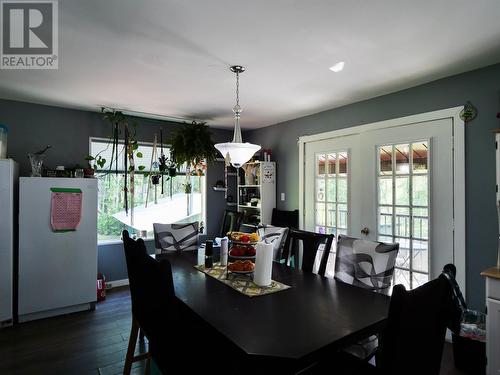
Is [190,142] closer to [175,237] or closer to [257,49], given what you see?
[175,237]

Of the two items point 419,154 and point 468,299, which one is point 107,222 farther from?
point 468,299

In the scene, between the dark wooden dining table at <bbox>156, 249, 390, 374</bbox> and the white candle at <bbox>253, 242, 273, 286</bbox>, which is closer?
the dark wooden dining table at <bbox>156, 249, 390, 374</bbox>

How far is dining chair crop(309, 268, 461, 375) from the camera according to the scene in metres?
1.00

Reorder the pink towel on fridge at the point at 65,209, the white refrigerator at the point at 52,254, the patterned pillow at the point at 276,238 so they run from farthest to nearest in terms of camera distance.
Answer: the pink towel on fridge at the point at 65,209
the white refrigerator at the point at 52,254
the patterned pillow at the point at 276,238

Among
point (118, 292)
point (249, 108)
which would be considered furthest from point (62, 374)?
point (249, 108)

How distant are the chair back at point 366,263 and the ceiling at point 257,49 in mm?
1403

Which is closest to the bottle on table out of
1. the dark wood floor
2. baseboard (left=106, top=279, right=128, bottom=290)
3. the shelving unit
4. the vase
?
the dark wood floor

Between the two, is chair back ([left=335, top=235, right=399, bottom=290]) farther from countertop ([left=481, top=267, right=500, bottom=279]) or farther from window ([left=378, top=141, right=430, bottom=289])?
window ([left=378, top=141, right=430, bottom=289])

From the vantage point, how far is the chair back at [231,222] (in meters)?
4.66

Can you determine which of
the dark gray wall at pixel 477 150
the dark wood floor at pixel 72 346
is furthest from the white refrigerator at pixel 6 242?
the dark gray wall at pixel 477 150

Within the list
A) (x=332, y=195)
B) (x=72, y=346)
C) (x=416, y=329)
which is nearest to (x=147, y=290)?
(x=416, y=329)

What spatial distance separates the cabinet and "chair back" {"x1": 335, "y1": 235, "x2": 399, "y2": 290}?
2188 mm

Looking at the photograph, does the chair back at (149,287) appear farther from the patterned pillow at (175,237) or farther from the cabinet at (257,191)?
the cabinet at (257,191)

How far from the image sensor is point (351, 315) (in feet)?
4.89
